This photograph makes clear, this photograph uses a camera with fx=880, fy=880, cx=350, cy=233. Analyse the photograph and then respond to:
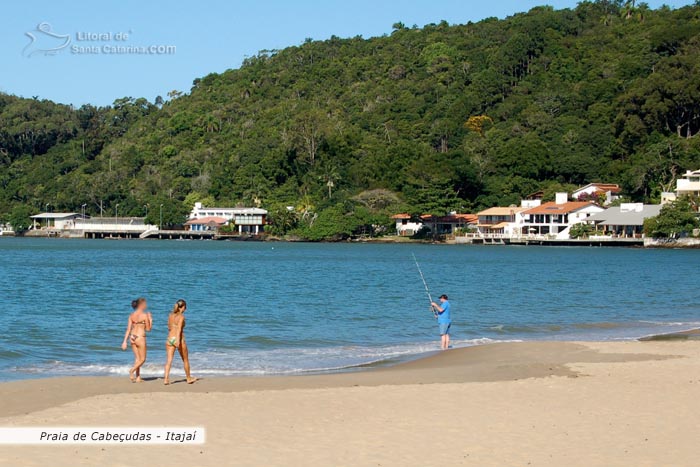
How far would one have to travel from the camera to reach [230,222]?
126 meters

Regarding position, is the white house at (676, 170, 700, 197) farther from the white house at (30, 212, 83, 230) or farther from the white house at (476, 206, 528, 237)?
the white house at (30, 212, 83, 230)

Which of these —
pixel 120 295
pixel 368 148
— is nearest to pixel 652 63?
pixel 368 148

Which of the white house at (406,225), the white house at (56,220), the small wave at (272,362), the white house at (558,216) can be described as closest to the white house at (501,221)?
the white house at (558,216)

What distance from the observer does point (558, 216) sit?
102250mm

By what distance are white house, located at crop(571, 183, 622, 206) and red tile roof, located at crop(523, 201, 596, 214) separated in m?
4.86

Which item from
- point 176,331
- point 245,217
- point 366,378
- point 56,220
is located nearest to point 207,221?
point 245,217

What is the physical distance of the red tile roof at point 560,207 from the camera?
330 feet

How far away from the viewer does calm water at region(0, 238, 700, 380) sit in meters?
19.8

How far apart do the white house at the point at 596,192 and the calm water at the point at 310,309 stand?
145 ft

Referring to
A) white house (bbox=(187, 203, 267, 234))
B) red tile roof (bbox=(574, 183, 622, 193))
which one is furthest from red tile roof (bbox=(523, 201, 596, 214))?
white house (bbox=(187, 203, 267, 234))

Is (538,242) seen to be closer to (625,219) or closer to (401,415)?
(625,219)

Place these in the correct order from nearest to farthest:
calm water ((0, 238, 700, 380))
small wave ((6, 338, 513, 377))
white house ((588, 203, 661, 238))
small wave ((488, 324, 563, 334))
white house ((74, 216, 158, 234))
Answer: small wave ((6, 338, 513, 377))
calm water ((0, 238, 700, 380))
small wave ((488, 324, 563, 334))
white house ((588, 203, 661, 238))
white house ((74, 216, 158, 234))

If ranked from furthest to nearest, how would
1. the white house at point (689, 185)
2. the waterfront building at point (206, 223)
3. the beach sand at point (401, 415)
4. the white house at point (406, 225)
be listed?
1. the waterfront building at point (206, 223)
2. the white house at point (406, 225)
3. the white house at point (689, 185)
4. the beach sand at point (401, 415)

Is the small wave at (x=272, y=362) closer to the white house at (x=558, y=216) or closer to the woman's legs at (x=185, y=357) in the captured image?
→ the woman's legs at (x=185, y=357)
